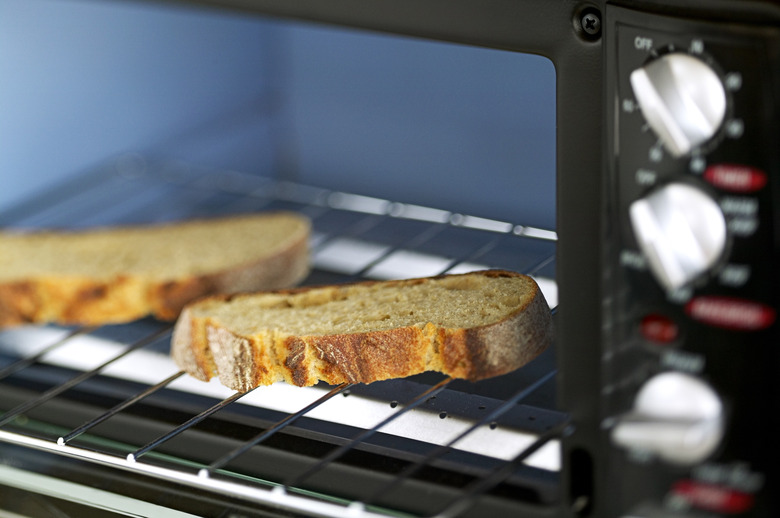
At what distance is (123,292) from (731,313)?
644 mm

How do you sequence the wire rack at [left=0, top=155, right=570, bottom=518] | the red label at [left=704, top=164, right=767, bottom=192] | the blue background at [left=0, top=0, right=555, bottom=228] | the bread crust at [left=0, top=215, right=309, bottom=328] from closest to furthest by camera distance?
the red label at [left=704, top=164, right=767, bottom=192] → the wire rack at [left=0, top=155, right=570, bottom=518] → the bread crust at [left=0, top=215, right=309, bottom=328] → the blue background at [left=0, top=0, right=555, bottom=228]

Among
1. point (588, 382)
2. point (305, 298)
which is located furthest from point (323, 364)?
point (588, 382)

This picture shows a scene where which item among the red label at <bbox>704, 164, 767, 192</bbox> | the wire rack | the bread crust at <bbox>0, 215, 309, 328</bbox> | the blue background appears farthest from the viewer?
the blue background

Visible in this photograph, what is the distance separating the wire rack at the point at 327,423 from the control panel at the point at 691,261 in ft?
0.24

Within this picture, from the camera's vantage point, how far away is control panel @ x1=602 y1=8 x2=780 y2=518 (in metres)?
0.49

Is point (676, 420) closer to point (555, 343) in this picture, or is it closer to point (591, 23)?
point (555, 343)

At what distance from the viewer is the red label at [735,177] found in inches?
19.2

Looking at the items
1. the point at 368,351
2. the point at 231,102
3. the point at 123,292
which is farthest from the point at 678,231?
the point at 231,102

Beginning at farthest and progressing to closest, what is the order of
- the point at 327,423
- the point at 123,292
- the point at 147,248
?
1. the point at 147,248
2. the point at 123,292
3. the point at 327,423

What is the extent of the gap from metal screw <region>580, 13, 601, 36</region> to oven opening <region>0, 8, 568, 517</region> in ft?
0.14

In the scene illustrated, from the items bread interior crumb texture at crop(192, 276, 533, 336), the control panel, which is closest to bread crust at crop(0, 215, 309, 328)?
bread interior crumb texture at crop(192, 276, 533, 336)

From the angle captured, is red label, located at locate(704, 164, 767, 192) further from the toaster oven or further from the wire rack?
the wire rack

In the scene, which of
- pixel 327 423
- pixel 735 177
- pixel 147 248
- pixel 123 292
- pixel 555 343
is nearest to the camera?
pixel 735 177

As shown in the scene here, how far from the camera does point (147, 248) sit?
1.08 m
